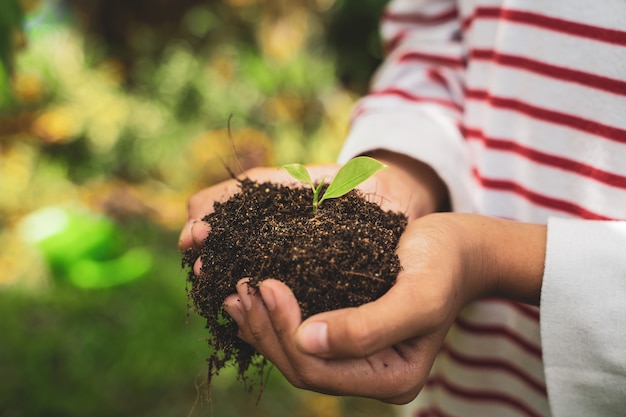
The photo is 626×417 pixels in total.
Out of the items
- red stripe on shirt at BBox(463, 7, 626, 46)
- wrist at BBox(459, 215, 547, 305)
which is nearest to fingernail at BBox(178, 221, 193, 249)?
wrist at BBox(459, 215, 547, 305)

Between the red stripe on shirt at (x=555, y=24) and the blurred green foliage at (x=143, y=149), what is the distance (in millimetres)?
763

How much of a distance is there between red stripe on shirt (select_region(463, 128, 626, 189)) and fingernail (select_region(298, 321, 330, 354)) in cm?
52

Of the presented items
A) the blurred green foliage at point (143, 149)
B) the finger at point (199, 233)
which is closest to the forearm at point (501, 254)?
the finger at point (199, 233)

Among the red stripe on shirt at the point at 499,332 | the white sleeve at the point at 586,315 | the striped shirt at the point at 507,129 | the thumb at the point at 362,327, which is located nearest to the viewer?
the thumb at the point at 362,327

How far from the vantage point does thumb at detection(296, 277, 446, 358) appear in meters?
0.64

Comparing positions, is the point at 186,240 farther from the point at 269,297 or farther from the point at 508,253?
the point at 508,253

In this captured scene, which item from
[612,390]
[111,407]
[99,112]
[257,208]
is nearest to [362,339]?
[257,208]

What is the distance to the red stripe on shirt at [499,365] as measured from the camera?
99 cm

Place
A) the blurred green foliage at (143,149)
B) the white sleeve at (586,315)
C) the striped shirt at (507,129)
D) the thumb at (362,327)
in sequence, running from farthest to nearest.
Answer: the blurred green foliage at (143,149) < the striped shirt at (507,129) < the white sleeve at (586,315) < the thumb at (362,327)

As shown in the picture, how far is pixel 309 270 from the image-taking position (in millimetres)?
726

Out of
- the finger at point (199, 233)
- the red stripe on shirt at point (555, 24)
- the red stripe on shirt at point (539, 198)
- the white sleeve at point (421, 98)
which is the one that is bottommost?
the finger at point (199, 233)

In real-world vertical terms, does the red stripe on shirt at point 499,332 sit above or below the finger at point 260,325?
below

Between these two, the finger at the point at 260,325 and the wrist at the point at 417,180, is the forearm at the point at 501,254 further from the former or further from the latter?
the finger at the point at 260,325

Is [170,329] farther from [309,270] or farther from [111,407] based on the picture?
[309,270]
